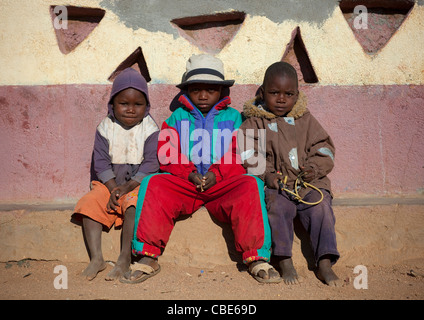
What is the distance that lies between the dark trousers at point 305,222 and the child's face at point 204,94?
3.01 feet

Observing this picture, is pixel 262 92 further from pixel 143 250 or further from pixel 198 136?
pixel 143 250

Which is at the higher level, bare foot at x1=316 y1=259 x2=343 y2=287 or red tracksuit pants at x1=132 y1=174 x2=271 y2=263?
red tracksuit pants at x1=132 y1=174 x2=271 y2=263

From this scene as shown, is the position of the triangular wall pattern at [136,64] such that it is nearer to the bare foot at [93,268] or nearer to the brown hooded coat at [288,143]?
the brown hooded coat at [288,143]

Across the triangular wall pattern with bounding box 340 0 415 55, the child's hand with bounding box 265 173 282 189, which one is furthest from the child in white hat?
the triangular wall pattern with bounding box 340 0 415 55

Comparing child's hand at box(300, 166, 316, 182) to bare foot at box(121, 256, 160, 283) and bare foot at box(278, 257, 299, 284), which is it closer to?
bare foot at box(278, 257, 299, 284)

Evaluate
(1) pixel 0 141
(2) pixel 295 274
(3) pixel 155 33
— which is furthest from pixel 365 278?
(1) pixel 0 141

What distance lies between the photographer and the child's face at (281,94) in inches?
136

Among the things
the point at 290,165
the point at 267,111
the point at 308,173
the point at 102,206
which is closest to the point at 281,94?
the point at 267,111

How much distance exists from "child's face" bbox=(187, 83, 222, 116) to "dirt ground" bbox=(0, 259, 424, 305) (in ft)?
4.30

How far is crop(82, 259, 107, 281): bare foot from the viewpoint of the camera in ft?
9.97

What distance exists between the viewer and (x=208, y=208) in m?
3.35

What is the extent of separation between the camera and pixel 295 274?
9.75 feet

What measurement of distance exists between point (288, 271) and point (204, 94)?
1538mm

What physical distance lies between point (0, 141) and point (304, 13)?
9.40ft
